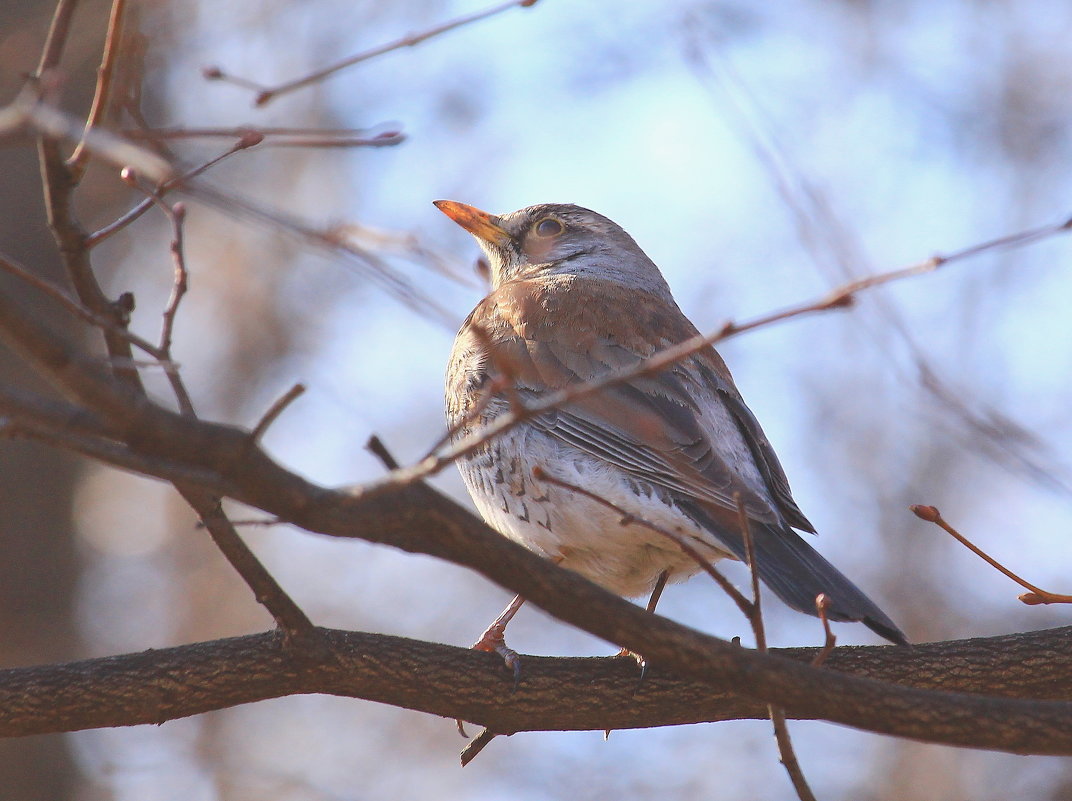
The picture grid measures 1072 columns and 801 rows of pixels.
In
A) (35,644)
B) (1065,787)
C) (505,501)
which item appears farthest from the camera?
(1065,787)

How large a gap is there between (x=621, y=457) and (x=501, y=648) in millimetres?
841

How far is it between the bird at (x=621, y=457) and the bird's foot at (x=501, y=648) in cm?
1

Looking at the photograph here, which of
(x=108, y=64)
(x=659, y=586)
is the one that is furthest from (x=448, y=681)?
(x=108, y=64)

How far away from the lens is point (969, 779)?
8.07 meters

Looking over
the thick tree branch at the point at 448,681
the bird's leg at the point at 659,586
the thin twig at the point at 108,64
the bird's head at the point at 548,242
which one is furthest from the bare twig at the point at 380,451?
the bird's head at the point at 548,242

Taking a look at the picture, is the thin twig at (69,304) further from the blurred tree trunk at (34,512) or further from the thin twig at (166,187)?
the blurred tree trunk at (34,512)

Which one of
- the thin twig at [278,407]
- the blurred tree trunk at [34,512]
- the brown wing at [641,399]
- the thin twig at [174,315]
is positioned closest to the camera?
the thin twig at [278,407]

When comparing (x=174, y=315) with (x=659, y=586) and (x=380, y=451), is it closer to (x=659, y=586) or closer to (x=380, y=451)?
(x=380, y=451)

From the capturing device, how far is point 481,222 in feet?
20.1

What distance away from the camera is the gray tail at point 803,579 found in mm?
3490

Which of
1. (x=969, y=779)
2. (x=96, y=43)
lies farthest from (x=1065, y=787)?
(x=96, y=43)

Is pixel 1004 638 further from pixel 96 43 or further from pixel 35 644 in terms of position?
pixel 96 43

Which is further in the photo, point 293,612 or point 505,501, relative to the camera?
point 505,501

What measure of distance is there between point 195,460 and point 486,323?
296 cm
